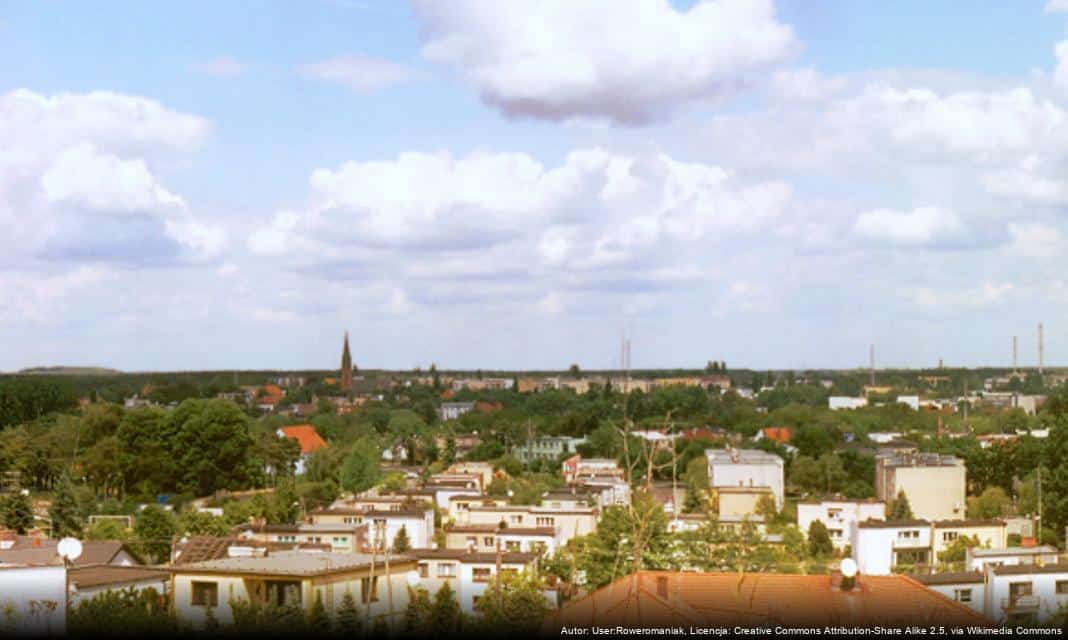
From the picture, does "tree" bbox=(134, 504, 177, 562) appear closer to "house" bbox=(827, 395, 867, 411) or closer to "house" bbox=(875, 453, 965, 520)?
"house" bbox=(875, 453, 965, 520)

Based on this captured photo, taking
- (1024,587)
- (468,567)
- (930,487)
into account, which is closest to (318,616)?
(1024,587)

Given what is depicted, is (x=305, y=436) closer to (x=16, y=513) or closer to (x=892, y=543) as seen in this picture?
(x=16, y=513)

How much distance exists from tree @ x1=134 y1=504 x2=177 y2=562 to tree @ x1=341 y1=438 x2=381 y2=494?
4411 mm

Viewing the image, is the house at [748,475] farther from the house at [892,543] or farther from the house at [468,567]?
the house at [468,567]

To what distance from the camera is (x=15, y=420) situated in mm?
26250

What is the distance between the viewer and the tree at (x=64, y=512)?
1230 cm

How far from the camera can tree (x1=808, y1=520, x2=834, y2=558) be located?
1270cm

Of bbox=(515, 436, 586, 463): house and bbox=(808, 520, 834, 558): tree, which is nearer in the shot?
bbox=(808, 520, 834, 558): tree

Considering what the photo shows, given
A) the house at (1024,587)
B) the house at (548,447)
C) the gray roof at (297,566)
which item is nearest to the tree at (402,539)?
the house at (1024,587)

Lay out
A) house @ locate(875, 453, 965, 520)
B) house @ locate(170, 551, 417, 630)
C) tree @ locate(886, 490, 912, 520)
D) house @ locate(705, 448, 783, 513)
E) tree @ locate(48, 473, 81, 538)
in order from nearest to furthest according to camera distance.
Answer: house @ locate(170, 551, 417, 630) < tree @ locate(48, 473, 81, 538) < tree @ locate(886, 490, 912, 520) < house @ locate(875, 453, 965, 520) < house @ locate(705, 448, 783, 513)

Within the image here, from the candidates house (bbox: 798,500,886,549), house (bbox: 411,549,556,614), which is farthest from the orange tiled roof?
house (bbox: 411,549,556,614)

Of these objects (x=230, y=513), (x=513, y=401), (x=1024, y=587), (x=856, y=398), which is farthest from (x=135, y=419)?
(x=856, y=398)

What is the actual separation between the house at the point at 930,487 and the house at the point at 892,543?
373cm

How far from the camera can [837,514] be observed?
13891 mm
